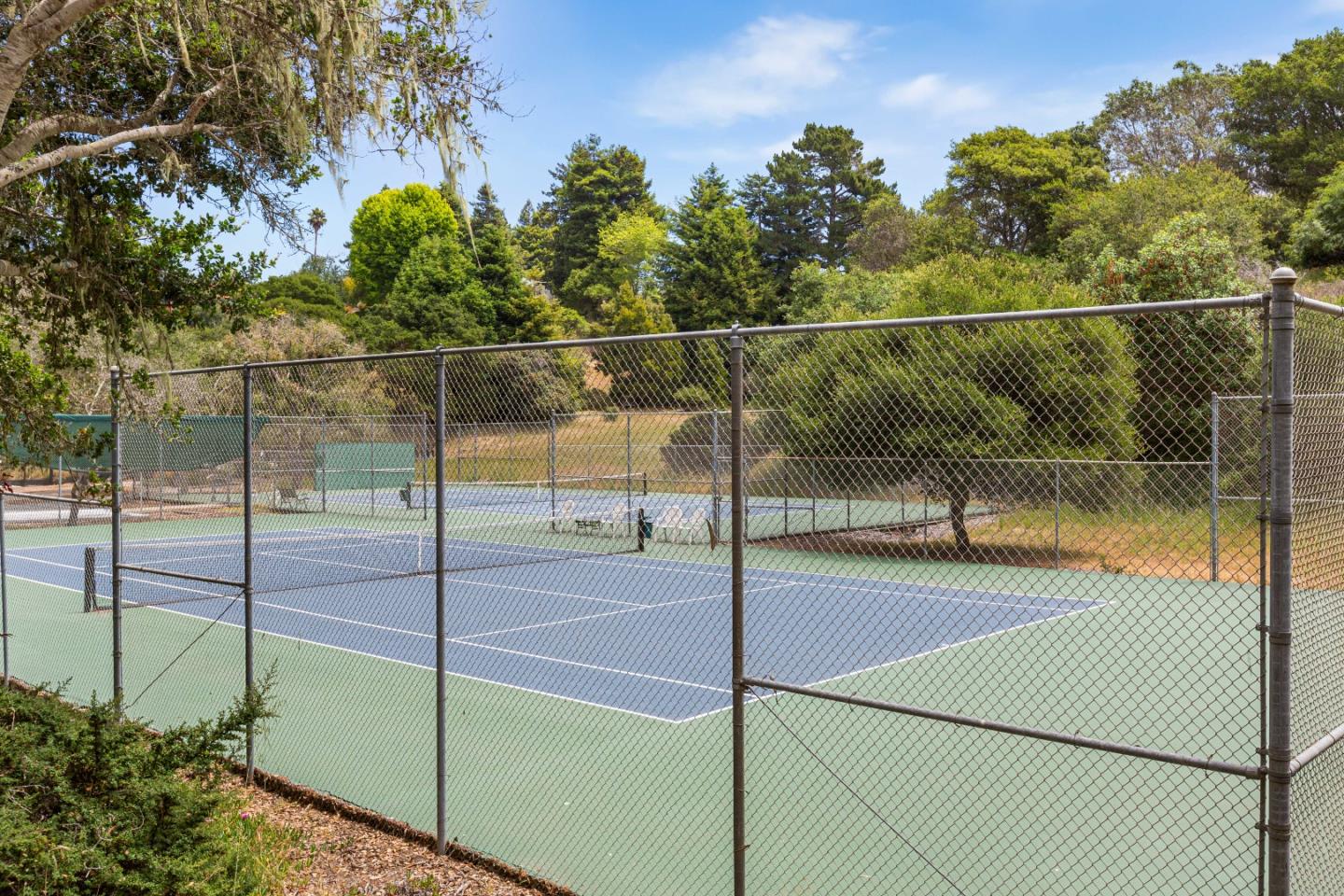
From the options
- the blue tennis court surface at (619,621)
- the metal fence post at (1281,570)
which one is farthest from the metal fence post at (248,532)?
the metal fence post at (1281,570)

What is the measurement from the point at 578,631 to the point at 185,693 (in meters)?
5.29

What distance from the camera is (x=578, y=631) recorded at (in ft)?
47.7

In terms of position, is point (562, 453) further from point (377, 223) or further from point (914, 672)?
point (377, 223)

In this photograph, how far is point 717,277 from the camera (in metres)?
52.2

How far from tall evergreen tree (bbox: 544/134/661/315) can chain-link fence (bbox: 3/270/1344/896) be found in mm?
54388

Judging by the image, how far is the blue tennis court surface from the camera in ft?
38.9

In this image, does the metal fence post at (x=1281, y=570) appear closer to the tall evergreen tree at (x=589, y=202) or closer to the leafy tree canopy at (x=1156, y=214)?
the leafy tree canopy at (x=1156, y=214)

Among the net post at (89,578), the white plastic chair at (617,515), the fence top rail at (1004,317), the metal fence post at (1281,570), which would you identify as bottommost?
the net post at (89,578)

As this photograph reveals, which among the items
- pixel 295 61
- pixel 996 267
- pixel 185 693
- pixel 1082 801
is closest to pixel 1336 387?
pixel 1082 801

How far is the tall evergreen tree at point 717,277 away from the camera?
5219cm

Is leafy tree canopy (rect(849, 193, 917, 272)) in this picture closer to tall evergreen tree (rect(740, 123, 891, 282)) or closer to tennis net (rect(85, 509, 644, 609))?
tall evergreen tree (rect(740, 123, 891, 282))

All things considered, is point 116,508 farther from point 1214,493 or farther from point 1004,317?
point 1214,493

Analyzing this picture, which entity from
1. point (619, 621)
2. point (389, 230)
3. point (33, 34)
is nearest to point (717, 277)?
point (389, 230)

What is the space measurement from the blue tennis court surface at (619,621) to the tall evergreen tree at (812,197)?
44.0 metres
